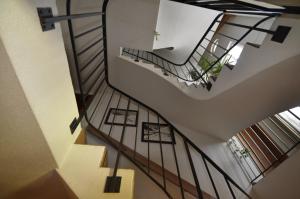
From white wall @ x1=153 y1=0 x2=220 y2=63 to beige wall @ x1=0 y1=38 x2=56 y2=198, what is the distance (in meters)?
2.94

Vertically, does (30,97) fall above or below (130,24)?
below

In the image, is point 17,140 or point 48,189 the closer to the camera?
point 17,140

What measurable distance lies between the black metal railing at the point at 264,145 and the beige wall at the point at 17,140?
8.68ft

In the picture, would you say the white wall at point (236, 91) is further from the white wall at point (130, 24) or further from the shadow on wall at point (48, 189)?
the shadow on wall at point (48, 189)

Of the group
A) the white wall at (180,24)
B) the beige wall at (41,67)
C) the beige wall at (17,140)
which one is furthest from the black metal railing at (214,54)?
the beige wall at (17,140)

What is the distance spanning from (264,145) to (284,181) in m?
1.05

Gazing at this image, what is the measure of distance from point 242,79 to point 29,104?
75.6 inches

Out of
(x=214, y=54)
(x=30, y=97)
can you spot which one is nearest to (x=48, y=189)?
(x=30, y=97)

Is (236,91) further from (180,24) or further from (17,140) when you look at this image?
(180,24)

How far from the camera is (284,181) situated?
1701mm

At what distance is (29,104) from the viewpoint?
66 centimetres

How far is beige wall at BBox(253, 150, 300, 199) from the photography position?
1.57 meters

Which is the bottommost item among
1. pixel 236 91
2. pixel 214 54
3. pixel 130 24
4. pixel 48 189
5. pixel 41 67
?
pixel 48 189

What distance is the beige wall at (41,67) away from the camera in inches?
21.9
